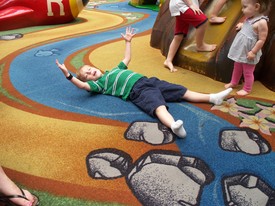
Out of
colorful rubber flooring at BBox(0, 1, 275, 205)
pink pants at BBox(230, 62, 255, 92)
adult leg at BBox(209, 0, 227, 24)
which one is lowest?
Answer: colorful rubber flooring at BBox(0, 1, 275, 205)

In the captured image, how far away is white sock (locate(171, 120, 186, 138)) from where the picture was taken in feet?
5.21

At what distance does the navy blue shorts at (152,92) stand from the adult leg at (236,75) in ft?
1.72

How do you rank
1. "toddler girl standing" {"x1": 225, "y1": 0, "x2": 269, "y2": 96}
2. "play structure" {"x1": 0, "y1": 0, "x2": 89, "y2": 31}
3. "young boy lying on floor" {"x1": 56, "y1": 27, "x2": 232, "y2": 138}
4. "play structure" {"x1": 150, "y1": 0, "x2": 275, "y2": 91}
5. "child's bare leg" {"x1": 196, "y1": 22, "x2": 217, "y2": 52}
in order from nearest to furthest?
"young boy lying on floor" {"x1": 56, "y1": 27, "x2": 232, "y2": 138}
"toddler girl standing" {"x1": 225, "y1": 0, "x2": 269, "y2": 96}
"play structure" {"x1": 150, "y1": 0, "x2": 275, "y2": 91}
"child's bare leg" {"x1": 196, "y1": 22, "x2": 217, "y2": 52}
"play structure" {"x1": 0, "y1": 0, "x2": 89, "y2": 31}

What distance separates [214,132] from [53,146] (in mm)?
941

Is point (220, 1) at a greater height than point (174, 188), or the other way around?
point (220, 1)

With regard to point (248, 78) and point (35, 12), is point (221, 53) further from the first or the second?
point (35, 12)

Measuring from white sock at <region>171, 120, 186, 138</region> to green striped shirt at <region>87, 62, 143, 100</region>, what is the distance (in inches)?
22.3

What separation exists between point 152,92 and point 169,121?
0.33m

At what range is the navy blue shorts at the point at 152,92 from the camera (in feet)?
6.36

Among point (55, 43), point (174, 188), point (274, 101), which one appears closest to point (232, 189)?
point (174, 188)

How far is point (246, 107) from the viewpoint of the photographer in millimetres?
2008

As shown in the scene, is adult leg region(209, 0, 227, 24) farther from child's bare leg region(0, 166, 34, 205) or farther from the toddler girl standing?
child's bare leg region(0, 166, 34, 205)

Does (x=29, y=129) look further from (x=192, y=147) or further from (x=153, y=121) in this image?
(x=192, y=147)

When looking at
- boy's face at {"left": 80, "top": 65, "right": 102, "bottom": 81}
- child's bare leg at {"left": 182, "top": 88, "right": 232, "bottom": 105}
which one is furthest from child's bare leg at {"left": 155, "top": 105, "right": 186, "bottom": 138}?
boy's face at {"left": 80, "top": 65, "right": 102, "bottom": 81}
